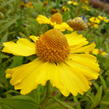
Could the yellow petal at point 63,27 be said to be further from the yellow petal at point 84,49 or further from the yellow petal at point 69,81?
the yellow petal at point 69,81

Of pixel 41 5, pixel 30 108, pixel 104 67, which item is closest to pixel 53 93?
pixel 30 108

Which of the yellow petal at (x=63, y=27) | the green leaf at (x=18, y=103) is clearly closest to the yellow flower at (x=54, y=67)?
the green leaf at (x=18, y=103)

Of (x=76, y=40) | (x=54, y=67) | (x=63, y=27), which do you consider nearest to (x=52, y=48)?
(x=54, y=67)

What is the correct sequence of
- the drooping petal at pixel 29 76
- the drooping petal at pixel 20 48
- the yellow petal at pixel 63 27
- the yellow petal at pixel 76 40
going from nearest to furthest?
Answer: the drooping petal at pixel 29 76 < the drooping petal at pixel 20 48 < the yellow petal at pixel 76 40 < the yellow petal at pixel 63 27

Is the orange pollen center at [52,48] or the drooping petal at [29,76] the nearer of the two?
the drooping petal at [29,76]

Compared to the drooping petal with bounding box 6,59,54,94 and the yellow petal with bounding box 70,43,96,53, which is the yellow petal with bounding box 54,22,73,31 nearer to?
the yellow petal with bounding box 70,43,96,53

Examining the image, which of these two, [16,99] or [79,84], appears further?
[16,99]

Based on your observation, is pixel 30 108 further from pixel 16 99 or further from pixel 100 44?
pixel 100 44
